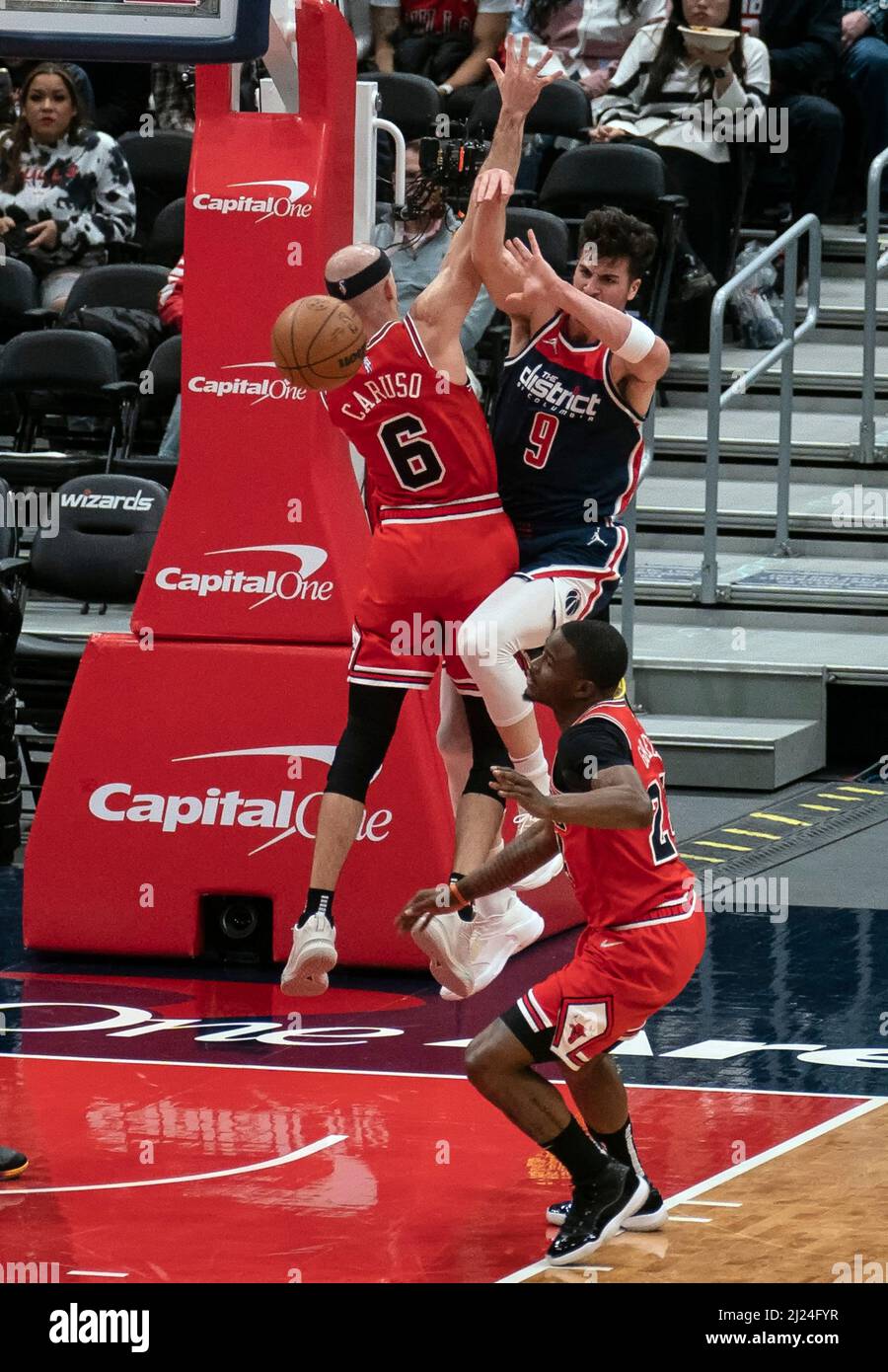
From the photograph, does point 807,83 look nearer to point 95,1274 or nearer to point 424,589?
point 424,589

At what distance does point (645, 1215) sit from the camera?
234 inches

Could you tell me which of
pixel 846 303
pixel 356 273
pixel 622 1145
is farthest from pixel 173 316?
pixel 622 1145

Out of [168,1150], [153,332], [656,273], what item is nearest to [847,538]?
[656,273]

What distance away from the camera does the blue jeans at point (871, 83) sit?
49.4 ft

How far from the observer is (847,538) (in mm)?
13188

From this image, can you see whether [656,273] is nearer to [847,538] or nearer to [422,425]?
[847,538]

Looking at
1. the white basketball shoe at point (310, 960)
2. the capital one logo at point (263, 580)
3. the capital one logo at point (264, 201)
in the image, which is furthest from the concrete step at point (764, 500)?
the white basketball shoe at point (310, 960)

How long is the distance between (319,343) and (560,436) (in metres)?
0.92

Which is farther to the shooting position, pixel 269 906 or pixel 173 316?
pixel 173 316

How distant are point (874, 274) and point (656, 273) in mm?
1211

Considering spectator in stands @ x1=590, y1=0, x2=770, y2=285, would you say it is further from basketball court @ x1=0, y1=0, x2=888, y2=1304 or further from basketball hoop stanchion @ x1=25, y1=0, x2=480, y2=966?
basketball hoop stanchion @ x1=25, y1=0, x2=480, y2=966

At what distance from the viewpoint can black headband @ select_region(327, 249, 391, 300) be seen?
716cm

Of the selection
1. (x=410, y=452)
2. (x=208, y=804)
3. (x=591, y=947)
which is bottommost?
(x=208, y=804)

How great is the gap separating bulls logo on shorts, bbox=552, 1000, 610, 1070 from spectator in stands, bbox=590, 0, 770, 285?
8736mm
